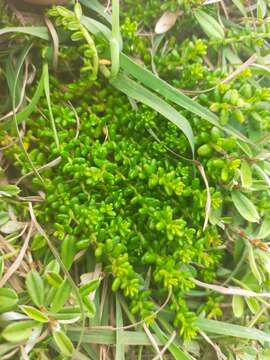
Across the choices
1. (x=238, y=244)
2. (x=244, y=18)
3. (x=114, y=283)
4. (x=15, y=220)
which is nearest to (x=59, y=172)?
(x=15, y=220)

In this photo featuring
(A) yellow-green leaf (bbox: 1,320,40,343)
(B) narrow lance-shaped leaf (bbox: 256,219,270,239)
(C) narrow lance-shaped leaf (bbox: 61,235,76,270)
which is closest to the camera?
(A) yellow-green leaf (bbox: 1,320,40,343)

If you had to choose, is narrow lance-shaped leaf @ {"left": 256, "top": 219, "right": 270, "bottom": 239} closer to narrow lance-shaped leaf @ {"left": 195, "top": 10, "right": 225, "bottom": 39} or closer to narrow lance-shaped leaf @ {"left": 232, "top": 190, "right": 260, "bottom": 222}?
narrow lance-shaped leaf @ {"left": 232, "top": 190, "right": 260, "bottom": 222}

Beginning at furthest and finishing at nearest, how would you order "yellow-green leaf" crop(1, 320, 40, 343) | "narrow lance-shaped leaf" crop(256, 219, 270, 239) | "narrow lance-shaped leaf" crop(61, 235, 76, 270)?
1. "narrow lance-shaped leaf" crop(256, 219, 270, 239)
2. "narrow lance-shaped leaf" crop(61, 235, 76, 270)
3. "yellow-green leaf" crop(1, 320, 40, 343)

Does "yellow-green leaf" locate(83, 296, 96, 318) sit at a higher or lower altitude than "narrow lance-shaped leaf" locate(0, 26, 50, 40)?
lower

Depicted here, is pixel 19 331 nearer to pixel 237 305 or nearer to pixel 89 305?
pixel 89 305

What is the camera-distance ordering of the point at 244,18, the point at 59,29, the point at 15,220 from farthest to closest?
the point at 244,18
the point at 59,29
the point at 15,220

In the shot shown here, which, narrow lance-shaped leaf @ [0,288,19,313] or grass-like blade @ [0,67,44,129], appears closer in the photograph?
narrow lance-shaped leaf @ [0,288,19,313]

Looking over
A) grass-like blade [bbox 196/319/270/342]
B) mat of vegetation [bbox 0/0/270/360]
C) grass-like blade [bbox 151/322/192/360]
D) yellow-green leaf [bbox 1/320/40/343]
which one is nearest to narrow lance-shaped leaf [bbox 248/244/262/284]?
mat of vegetation [bbox 0/0/270/360]

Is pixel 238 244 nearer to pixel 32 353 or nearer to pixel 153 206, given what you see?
pixel 153 206
